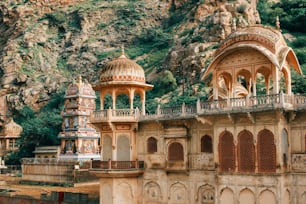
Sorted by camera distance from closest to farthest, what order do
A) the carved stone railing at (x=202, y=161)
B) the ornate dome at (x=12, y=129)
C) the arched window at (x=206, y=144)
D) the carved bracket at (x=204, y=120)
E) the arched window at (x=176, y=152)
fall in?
the carved bracket at (x=204, y=120)
the carved stone railing at (x=202, y=161)
the arched window at (x=206, y=144)
the arched window at (x=176, y=152)
the ornate dome at (x=12, y=129)

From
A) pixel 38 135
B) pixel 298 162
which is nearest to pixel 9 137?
pixel 38 135

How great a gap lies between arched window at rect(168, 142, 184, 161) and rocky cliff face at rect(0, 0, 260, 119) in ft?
125

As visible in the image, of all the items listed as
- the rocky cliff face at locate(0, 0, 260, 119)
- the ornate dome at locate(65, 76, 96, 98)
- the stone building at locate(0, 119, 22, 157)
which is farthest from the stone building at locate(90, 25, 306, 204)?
the stone building at locate(0, 119, 22, 157)

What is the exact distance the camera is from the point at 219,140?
2181 cm

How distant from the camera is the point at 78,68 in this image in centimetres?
8088

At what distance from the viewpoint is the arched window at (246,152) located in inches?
809

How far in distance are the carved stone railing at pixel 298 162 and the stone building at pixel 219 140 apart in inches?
1.8

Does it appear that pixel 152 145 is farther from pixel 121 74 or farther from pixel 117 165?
pixel 121 74

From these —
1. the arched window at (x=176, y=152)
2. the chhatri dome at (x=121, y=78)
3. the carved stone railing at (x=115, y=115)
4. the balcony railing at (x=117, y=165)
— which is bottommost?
the balcony railing at (x=117, y=165)

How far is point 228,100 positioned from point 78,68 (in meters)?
62.6

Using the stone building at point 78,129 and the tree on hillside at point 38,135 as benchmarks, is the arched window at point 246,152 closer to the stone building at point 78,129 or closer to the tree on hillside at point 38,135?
the stone building at point 78,129

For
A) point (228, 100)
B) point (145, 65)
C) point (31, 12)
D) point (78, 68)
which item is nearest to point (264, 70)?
point (228, 100)

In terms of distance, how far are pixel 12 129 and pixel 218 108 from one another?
185 feet

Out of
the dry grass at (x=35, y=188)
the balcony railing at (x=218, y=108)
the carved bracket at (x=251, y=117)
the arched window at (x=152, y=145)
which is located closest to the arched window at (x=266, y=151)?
the carved bracket at (x=251, y=117)
